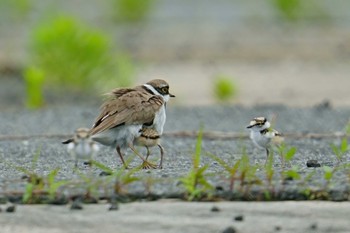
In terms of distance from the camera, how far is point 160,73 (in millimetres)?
20078

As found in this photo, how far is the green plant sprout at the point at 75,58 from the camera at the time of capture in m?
15.9

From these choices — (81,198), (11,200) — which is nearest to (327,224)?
(81,198)

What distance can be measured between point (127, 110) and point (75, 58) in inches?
316

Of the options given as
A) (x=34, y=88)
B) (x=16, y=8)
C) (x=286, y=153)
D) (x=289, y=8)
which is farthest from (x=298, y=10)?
(x=286, y=153)

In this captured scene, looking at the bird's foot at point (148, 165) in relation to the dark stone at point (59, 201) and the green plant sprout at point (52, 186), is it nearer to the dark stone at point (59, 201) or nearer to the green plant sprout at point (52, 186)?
the green plant sprout at point (52, 186)

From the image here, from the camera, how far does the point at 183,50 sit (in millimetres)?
22500

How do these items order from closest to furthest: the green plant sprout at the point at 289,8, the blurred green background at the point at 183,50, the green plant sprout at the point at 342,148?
the green plant sprout at the point at 342,148, the blurred green background at the point at 183,50, the green plant sprout at the point at 289,8

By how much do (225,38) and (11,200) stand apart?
1740 centimetres

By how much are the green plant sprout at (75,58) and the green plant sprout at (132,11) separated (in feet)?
27.0

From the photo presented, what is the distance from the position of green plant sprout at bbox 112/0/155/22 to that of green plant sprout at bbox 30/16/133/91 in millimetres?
8221

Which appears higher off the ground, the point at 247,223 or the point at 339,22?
the point at 339,22

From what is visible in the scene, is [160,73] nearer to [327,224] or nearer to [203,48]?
[203,48]

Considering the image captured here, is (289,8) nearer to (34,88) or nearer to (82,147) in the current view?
(34,88)

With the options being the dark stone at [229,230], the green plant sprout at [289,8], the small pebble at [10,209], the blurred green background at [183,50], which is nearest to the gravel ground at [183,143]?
the small pebble at [10,209]
